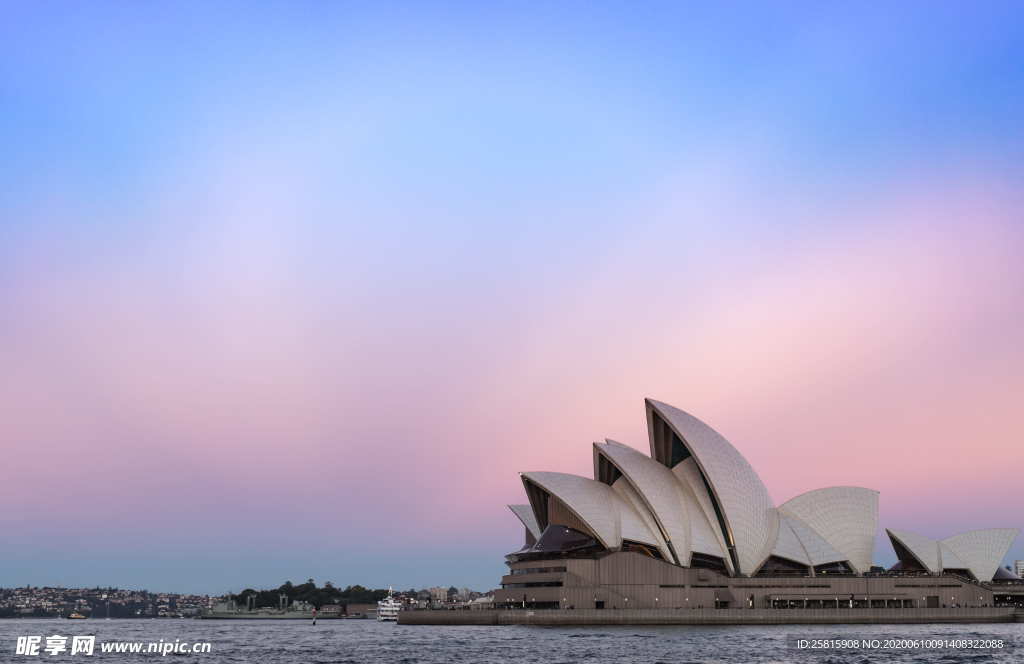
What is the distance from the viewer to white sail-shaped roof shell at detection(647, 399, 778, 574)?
91.8 m

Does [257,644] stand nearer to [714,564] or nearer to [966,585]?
[714,564]

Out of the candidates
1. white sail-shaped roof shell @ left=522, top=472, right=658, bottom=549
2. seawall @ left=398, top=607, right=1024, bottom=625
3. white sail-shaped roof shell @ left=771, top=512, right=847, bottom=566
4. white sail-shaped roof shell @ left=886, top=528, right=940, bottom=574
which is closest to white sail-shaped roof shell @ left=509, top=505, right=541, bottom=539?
white sail-shaped roof shell @ left=522, top=472, right=658, bottom=549

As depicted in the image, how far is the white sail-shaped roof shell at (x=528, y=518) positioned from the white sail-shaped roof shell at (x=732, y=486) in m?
19.6

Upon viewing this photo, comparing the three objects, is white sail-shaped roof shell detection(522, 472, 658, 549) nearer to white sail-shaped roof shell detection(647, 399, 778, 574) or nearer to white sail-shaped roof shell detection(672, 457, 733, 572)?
white sail-shaped roof shell detection(672, 457, 733, 572)

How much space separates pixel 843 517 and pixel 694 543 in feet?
55.8

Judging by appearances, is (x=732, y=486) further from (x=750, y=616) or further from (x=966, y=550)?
(x=966, y=550)

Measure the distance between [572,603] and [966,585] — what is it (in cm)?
3702

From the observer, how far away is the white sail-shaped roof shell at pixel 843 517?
324 ft

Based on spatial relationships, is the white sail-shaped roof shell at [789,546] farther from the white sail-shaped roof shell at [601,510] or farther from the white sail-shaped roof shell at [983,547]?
the white sail-shaped roof shell at [983,547]

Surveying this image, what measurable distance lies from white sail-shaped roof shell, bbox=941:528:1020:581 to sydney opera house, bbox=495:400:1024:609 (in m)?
4.27

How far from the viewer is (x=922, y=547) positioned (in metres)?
103

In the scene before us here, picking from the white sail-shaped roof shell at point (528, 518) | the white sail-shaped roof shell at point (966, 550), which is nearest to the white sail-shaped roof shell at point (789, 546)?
the white sail-shaped roof shell at point (966, 550)

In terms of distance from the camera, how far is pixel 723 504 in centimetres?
9200

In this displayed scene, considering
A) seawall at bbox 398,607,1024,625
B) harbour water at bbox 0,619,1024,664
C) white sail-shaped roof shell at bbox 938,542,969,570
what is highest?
white sail-shaped roof shell at bbox 938,542,969,570
